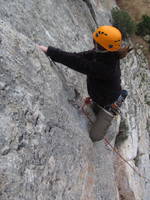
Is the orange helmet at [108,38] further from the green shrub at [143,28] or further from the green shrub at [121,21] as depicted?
the green shrub at [143,28]

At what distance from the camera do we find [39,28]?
247 inches

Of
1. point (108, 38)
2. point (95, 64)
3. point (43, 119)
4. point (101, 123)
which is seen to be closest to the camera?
point (43, 119)

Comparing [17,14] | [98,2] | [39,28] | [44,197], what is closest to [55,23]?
[39,28]

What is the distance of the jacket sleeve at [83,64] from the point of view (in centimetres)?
524

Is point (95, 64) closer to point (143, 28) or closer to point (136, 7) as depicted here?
point (143, 28)

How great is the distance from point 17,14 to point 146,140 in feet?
37.1

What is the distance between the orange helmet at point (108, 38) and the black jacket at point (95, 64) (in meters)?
0.16

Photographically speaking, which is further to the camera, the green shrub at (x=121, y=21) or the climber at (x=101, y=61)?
the green shrub at (x=121, y=21)

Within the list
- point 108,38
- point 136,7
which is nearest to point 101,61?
point 108,38

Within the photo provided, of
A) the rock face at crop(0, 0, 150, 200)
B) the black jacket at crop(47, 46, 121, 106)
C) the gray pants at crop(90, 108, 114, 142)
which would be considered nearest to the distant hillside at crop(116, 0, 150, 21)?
the rock face at crop(0, 0, 150, 200)

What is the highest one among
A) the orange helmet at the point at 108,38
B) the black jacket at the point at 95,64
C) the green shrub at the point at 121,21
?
the orange helmet at the point at 108,38

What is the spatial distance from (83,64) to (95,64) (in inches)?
10.1

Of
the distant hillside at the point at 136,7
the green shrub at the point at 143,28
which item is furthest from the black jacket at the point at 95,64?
the distant hillside at the point at 136,7

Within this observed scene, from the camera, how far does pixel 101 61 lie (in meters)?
5.22
